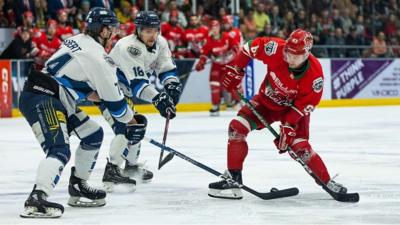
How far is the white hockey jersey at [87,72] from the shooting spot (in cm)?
530

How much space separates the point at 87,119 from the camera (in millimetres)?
5648

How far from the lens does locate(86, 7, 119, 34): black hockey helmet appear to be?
218 inches

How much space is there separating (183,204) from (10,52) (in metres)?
10.3

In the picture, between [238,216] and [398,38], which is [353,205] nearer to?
[238,216]

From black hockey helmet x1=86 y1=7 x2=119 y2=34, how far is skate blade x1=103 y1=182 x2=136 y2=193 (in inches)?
54.0

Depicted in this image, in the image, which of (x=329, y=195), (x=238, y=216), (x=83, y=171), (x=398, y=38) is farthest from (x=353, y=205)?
(x=398, y=38)

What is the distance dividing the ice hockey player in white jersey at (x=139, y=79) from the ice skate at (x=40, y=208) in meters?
1.39

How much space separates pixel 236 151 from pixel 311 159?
0.48 meters

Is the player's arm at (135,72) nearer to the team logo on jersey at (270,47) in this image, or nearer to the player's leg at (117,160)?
the player's leg at (117,160)

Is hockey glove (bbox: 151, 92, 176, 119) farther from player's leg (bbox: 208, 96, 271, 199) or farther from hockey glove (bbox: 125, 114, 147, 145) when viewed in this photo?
player's leg (bbox: 208, 96, 271, 199)

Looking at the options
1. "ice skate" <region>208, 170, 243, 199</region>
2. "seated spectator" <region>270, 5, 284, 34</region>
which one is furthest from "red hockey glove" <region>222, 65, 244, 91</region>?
"seated spectator" <region>270, 5, 284, 34</region>

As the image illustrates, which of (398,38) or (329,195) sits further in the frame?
(398,38)

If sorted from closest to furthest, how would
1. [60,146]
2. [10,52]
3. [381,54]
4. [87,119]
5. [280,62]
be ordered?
[60,146], [87,119], [280,62], [10,52], [381,54]

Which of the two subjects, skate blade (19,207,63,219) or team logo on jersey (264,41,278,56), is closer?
skate blade (19,207,63,219)
